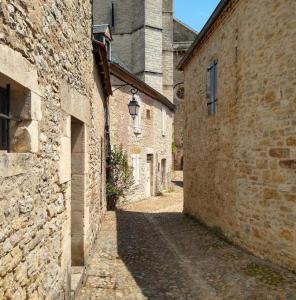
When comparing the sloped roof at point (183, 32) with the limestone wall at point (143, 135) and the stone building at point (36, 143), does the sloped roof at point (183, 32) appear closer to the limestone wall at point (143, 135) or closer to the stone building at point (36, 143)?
the limestone wall at point (143, 135)

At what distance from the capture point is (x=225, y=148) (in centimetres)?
776

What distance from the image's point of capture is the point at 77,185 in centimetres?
521

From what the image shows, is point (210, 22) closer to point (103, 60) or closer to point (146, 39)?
point (103, 60)

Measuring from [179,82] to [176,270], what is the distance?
2232 centimetres

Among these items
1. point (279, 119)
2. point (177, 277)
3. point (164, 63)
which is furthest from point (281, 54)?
point (164, 63)

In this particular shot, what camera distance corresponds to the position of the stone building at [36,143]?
2.24 meters

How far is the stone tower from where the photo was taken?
73.5 feet

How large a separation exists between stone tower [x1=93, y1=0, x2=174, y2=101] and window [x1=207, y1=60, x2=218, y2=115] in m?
13.8

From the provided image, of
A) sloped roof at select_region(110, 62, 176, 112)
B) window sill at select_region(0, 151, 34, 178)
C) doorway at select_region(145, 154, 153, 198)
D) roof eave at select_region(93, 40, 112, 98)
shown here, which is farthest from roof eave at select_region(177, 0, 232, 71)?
doorway at select_region(145, 154, 153, 198)

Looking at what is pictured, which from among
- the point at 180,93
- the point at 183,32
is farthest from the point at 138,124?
the point at 183,32

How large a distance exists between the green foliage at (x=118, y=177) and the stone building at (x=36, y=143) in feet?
26.2

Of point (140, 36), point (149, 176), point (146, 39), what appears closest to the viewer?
point (149, 176)

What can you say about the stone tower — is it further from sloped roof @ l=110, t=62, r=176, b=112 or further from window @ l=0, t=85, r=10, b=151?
window @ l=0, t=85, r=10, b=151

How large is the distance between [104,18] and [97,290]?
72.5 feet
